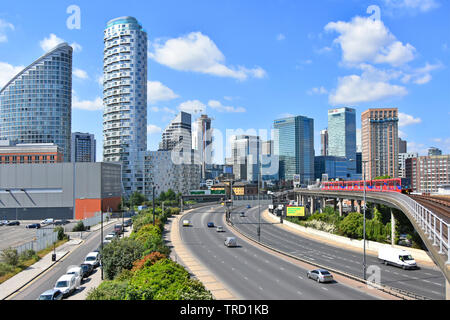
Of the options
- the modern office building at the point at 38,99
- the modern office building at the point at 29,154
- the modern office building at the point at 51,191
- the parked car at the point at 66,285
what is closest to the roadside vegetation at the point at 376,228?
the parked car at the point at 66,285

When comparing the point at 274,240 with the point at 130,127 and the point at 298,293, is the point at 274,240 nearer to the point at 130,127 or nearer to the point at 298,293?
the point at 298,293

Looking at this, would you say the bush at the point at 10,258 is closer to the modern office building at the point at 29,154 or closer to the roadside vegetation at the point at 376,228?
the roadside vegetation at the point at 376,228

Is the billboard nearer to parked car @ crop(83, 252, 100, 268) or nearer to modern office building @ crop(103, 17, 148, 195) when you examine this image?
parked car @ crop(83, 252, 100, 268)

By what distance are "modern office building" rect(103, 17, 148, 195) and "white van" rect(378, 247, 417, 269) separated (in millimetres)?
119039

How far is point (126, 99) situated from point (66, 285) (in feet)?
409

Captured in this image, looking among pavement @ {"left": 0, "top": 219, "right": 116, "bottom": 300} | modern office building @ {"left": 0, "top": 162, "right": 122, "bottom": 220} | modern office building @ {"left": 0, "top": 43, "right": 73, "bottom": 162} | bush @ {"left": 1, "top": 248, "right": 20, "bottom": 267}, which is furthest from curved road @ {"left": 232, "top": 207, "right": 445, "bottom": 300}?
modern office building @ {"left": 0, "top": 43, "right": 73, "bottom": 162}

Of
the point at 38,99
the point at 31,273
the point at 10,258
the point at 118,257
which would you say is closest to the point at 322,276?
the point at 118,257

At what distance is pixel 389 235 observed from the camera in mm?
51906

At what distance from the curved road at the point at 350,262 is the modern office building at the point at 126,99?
9073 centimetres

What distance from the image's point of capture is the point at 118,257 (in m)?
31.3

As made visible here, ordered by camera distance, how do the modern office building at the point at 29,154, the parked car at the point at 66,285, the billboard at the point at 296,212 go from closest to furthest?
the parked car at the point at 66,285
the billboard at the point at 296,212
the modern office building at the point at 29,154

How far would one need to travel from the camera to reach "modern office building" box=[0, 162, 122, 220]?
3686 inches

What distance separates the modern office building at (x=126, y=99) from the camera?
14550 centimetres
